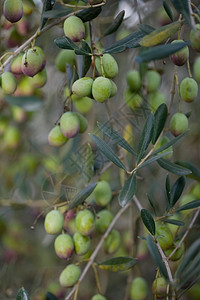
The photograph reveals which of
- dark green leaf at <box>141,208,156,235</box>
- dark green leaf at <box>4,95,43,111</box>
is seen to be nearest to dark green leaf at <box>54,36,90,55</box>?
dark green leaf at <box>4,95,43,111</box>

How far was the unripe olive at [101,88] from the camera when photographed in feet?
2.81

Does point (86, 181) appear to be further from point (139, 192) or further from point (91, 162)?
point (139, 192)

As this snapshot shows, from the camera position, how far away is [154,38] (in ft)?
2.57

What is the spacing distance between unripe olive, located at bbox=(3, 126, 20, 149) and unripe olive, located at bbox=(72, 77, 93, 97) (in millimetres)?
1005

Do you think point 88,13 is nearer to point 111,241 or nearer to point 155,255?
point 155,255

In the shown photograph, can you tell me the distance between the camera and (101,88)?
33.7 inches

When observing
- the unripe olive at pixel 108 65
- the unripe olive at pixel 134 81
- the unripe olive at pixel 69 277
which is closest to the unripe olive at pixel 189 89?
the unripe olive at pixel 108 65

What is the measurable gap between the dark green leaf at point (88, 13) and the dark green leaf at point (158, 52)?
0.74 ft

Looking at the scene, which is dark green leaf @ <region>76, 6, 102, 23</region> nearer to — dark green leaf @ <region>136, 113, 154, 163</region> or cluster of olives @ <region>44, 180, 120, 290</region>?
dark green leaf @ <region>136, 113, 154, 163</region>

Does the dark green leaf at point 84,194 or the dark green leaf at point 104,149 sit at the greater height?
the dark green leaf at point 104,149

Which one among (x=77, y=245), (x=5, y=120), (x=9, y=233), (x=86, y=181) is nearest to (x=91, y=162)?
(x=86, y=181)

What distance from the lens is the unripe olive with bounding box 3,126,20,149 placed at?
1.84 meters

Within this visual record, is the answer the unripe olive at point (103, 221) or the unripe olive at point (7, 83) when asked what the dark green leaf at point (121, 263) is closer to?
the unripe olive at point (103, 221)

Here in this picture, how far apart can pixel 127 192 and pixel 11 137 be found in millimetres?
1086
